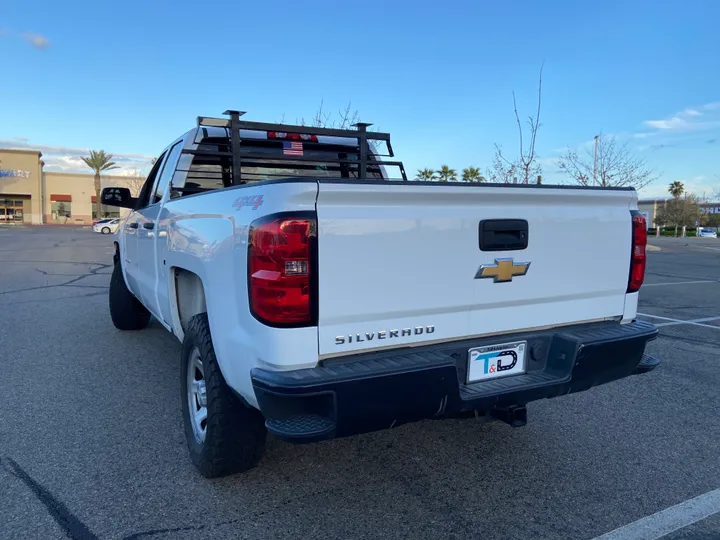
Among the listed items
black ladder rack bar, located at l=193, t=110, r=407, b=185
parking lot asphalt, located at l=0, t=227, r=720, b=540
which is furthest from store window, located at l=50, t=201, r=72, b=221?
black ladder rack bar, located at l=193, t=110, r=407, b=185

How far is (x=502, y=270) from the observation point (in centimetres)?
281

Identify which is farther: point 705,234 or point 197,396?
point 705,234

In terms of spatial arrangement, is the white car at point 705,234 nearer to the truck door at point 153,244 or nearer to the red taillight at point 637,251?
the red taillight at point 637,251

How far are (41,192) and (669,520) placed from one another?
67572 mm

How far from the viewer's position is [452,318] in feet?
8.91

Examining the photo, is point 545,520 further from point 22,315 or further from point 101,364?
point 22,315

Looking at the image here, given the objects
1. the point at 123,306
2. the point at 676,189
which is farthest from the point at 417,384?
the point at 676,189

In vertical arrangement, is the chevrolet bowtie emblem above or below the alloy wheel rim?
above

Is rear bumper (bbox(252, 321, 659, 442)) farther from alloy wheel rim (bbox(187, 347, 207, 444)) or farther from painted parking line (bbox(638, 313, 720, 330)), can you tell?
painted parking line (bbox(638, 313, 720, 330))

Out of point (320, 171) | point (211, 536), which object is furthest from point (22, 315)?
point (211, 536)

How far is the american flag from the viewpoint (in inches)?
188

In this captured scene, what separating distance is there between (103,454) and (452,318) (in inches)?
89.6

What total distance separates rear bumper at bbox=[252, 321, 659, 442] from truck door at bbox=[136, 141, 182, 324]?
2.01 meters

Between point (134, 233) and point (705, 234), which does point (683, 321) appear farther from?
point (705, 234)
